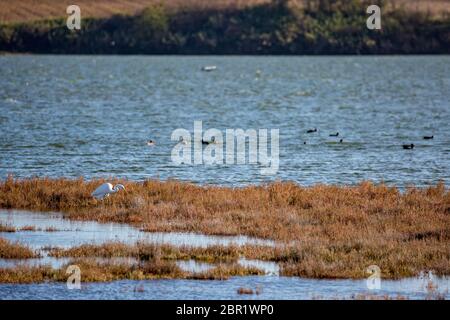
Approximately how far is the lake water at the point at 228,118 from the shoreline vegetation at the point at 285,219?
651 cm

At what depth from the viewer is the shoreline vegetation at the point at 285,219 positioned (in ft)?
71.9

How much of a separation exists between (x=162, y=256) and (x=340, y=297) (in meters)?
4.67

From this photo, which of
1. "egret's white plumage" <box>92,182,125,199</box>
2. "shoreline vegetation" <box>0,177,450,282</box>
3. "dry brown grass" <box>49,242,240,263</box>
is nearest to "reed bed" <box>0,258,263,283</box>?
"shoreline vegetation" <box>0,177,450,282</box>

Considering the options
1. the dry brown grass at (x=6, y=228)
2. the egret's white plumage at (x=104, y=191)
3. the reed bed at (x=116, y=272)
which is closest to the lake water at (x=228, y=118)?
the egret's white plumage at (x=104, y=191)

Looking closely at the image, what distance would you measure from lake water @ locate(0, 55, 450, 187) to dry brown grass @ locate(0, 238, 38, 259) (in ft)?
47.2

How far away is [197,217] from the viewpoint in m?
26.9

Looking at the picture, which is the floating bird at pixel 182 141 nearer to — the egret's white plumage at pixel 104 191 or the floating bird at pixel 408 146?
the floating bird at pixel 408 146

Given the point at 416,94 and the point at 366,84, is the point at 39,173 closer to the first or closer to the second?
the point at 416,94

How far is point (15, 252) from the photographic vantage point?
22.2 meters

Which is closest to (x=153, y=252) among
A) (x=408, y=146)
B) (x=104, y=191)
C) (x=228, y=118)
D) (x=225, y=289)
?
(x=225, y=289)

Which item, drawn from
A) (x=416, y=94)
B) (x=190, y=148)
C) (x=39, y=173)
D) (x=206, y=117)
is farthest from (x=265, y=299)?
(x=416, y=94)

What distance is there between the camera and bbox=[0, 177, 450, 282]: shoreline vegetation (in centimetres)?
2192

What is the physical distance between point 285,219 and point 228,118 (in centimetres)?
4570

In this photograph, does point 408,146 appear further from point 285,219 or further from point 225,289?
point 225,289
